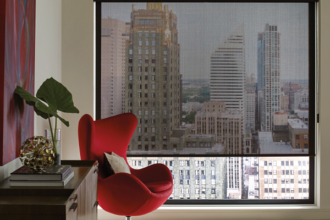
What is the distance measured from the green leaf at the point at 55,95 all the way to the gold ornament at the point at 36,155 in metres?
0.36

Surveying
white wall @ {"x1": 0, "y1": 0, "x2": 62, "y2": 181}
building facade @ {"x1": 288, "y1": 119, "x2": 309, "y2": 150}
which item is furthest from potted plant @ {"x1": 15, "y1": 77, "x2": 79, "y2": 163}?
building facade @ {"x1": 288, "y1": 119, "x2": 309, "y2": 150}

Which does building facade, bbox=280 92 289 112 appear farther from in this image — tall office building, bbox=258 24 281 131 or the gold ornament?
the gold ornament

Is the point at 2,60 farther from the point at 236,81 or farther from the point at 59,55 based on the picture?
the point at 236,81

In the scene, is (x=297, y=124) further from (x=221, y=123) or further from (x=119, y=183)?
(x=119, y=183)

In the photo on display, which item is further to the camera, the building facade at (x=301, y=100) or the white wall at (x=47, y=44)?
the building facade at (x=301, y=100)

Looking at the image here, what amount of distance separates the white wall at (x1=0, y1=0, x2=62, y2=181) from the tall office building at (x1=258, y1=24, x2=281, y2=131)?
6.94 ft

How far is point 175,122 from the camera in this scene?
3.19 metres

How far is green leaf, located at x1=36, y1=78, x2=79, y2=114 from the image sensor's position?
1813mm

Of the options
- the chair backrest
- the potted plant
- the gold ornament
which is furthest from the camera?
the chair backrest

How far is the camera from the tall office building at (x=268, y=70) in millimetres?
3186

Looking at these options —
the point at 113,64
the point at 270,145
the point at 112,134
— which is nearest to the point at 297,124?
the point at 270,145

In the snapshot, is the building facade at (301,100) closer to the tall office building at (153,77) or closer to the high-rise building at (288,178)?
the high-rise building at (288,178)

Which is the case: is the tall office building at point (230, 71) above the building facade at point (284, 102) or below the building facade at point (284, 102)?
above

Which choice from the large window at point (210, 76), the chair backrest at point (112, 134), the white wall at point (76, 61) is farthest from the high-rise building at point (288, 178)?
the white wall at point (76, 61)
